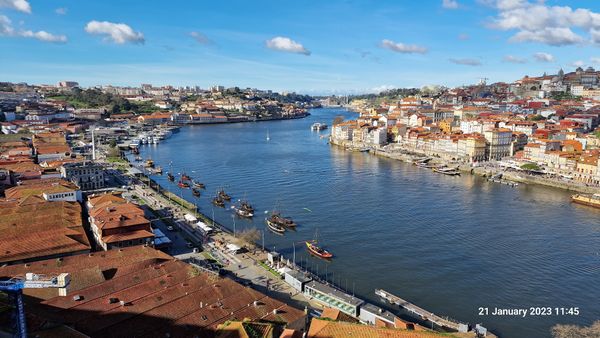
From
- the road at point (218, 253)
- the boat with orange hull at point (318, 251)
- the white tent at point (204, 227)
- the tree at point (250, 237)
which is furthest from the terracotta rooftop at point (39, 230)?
the boat with orange hull at point (318, 251)

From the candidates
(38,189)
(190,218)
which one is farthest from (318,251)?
(38,189)

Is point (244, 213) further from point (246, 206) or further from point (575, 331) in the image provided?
point (575, 331)

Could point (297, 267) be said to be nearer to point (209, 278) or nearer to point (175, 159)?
point (209, 278)

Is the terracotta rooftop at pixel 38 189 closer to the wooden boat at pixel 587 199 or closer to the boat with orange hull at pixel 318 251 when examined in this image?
the boat with orange hull at pixel 318 251

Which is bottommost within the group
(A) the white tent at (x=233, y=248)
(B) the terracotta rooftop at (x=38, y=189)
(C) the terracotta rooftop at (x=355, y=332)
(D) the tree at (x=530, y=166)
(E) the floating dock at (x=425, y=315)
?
(E) the floating dock at (x=425, y=315)

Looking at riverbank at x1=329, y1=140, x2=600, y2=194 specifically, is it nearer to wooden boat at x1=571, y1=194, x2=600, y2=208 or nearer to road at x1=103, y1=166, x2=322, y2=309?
wooden boat at x1=571, y1=194, x2=600, y2=208
